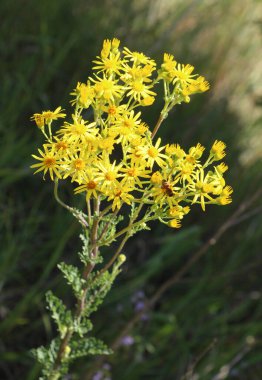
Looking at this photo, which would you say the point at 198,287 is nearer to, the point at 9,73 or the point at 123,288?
the point at 123,288

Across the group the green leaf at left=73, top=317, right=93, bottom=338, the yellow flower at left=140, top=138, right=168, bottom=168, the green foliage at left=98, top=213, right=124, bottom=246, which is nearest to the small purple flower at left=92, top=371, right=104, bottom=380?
the green leaf at left=73, top=317, right=93, bottom=338

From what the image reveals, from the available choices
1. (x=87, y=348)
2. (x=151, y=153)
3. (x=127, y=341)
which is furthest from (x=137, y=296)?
(x=151, y=153)

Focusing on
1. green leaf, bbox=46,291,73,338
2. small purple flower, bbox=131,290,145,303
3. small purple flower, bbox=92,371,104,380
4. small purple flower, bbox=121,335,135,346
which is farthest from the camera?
small purple flower, bbox=131,290,145,303

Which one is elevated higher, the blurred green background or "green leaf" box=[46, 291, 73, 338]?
the blurred green background

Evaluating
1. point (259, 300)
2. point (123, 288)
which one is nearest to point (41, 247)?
point (123, 288)

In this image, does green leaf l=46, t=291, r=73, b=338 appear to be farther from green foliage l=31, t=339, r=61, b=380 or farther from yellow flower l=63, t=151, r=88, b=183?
yellow flower l=63, t=151, r=88, b=183

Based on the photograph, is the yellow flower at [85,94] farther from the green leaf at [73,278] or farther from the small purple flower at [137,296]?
the small purple flower at [137,296]

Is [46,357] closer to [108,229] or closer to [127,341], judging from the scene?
[108,229]
